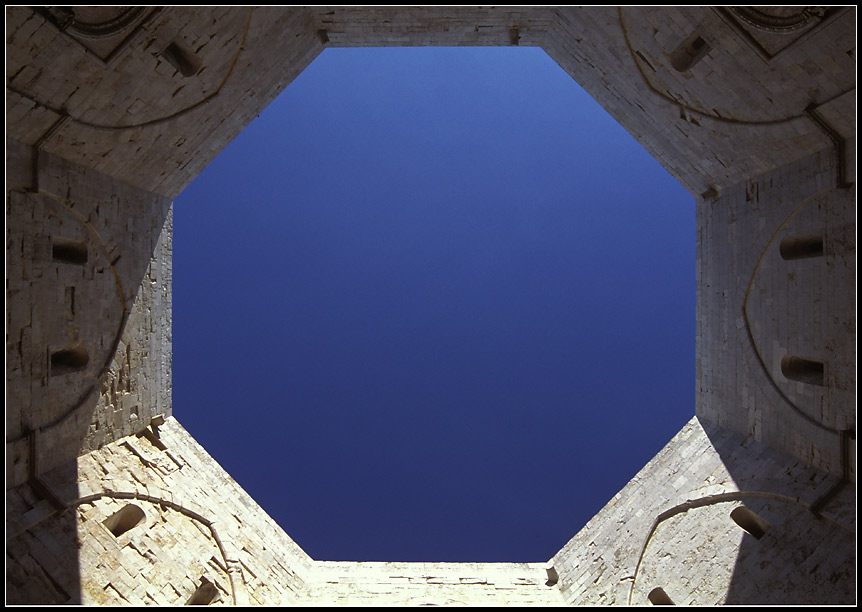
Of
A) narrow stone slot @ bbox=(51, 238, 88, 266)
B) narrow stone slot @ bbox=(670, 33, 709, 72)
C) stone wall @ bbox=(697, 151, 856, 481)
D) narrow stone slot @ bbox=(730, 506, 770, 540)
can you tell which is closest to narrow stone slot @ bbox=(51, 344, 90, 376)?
narrow stone slot @ bbox=(51, 238, 88, 266)

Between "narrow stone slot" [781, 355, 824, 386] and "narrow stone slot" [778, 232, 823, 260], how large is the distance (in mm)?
1603

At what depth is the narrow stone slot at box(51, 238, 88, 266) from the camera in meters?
7.64

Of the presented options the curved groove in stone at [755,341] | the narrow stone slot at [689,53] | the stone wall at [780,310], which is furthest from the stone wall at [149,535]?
the narrow stone slot at [689,53]

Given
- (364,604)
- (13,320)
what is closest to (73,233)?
(13,320)

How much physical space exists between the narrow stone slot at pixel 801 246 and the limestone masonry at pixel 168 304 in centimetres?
4

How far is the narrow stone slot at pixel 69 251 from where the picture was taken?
25.1ft

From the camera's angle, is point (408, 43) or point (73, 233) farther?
point (408, 43)

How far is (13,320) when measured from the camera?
6613 mm

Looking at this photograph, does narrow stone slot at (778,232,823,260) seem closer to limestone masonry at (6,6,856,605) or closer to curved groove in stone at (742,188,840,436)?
limestone masonry at (6,6,856,605)

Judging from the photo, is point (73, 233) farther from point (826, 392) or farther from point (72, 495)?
point (826, 392)

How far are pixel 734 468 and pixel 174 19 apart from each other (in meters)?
11.4

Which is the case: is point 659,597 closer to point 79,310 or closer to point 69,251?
point 79,310

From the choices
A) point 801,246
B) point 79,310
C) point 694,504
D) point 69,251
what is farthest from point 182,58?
point 694,504

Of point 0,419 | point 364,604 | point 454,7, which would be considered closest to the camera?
point 0,419
